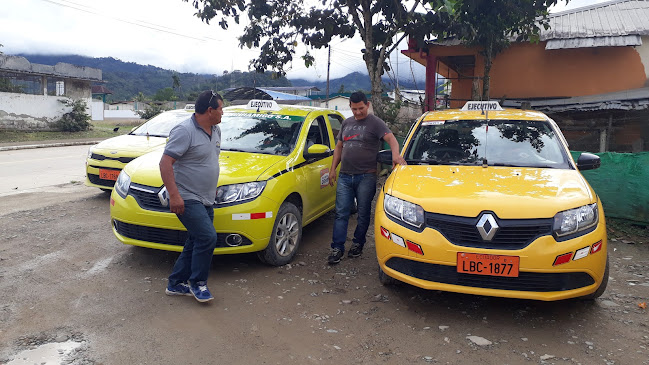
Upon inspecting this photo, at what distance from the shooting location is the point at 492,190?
11.9ft

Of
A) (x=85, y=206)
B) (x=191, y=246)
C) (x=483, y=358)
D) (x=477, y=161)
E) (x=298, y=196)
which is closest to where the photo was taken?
(x=483, y=358)

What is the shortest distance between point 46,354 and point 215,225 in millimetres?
1625

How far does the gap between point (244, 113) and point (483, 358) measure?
4.06 metres

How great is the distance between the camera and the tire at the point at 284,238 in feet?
15.1

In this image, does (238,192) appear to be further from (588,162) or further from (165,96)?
(165,96)

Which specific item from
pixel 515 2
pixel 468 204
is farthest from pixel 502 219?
pixel 515 2

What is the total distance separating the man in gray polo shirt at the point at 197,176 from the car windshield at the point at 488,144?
1.99 metres

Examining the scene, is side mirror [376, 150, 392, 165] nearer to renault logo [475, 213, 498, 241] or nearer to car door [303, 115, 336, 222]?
car door [303, 115, 336, 222]

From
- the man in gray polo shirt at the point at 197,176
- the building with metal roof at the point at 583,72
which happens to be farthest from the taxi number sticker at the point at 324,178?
the building with metal roof at the point at 583,72

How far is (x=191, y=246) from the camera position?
12.9 feet

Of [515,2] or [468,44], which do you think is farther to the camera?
[468,44]

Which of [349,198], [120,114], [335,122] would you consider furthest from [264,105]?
[120,114]

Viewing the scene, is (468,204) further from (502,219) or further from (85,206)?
(85,206)

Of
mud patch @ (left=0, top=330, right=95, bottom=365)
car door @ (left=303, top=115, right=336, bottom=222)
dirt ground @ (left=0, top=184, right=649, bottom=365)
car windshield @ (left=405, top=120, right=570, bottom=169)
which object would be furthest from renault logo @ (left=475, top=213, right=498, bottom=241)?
mud patch @ (left=0, top=330, right=95, bottom=365)
